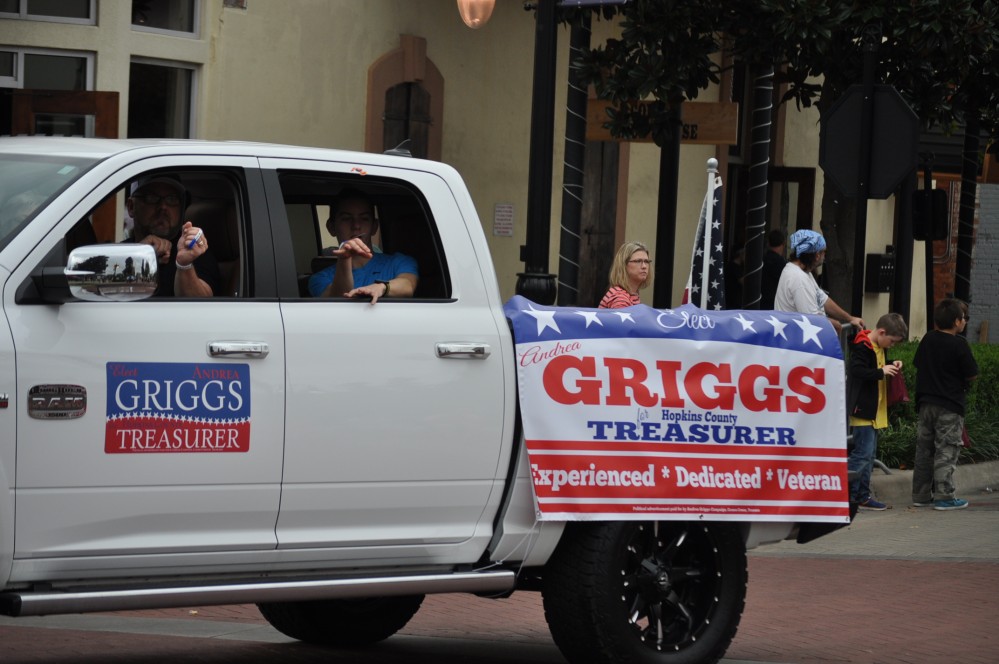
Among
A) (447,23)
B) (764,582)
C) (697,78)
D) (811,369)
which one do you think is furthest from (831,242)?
(811,369)

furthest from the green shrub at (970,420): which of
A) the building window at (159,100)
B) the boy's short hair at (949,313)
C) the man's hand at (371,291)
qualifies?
the man's hand at (371,291)

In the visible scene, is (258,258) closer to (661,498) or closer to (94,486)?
(94,486)

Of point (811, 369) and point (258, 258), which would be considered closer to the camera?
point (258, 258)

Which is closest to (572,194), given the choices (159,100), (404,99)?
(159,100)

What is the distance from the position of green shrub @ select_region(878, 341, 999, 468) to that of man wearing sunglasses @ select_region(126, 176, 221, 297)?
31.9 ft

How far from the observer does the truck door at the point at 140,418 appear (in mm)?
5367

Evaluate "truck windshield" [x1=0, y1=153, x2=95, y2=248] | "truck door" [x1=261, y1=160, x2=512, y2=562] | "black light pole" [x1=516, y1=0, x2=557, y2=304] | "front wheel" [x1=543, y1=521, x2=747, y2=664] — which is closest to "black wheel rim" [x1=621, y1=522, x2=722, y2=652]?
"front wheel" [x1=543, y1=521, x2=747, y2=664]

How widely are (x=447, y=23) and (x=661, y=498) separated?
13.0 m

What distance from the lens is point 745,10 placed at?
1550cm

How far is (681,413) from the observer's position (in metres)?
6.75

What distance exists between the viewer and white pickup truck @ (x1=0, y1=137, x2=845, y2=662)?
5.40 metres

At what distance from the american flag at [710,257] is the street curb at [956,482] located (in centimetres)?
536

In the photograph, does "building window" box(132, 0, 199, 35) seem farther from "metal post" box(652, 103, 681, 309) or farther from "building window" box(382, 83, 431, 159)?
"metal post" box(652, 103, 681, 309)

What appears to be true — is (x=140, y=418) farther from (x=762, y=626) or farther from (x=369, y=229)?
(x=762, y=626)
